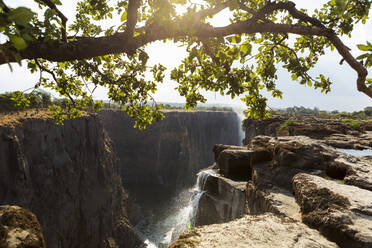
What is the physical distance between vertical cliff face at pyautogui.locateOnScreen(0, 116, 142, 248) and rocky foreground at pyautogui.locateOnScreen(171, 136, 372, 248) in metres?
19.3

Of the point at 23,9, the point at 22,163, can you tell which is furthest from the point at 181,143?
the point at 23,9

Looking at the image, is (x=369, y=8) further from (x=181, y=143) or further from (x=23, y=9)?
(x=181, y=143)

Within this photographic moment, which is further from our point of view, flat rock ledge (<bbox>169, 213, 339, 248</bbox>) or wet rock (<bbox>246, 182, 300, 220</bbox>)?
wet rock (<bbox>246, 182, 300, 220</bbox>)

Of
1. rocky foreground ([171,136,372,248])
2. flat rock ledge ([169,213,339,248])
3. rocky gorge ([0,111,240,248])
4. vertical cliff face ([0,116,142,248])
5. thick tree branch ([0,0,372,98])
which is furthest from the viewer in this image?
vertical cliff face ([0,116,142,248])

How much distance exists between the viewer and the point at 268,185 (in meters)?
6.28

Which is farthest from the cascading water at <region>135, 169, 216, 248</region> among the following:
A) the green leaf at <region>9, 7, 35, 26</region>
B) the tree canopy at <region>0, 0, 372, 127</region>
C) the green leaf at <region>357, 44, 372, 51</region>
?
the green leaf at <region>9, 7, 35, 26</region>

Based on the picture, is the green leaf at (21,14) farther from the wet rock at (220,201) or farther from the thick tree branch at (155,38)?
the wet rock at (220,201)

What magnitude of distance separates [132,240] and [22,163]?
21.6 m

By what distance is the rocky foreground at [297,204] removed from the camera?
2.96 metres

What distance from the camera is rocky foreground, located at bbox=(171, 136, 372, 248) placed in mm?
2963

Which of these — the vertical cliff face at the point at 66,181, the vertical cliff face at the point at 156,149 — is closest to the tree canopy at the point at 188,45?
the vertical cliff face at the point at 66,181

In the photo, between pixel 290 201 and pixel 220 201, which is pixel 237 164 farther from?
pixel 290 201

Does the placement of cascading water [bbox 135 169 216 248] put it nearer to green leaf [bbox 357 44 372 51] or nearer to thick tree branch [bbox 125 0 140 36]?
thick tree branch [bbox 125 0 140 36]

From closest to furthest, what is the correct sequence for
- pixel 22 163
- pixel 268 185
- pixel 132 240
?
pixel 268 185 < pixel 22 163 < pixel 132 240
